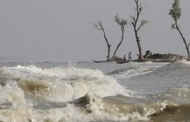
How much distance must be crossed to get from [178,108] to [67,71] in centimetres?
1331

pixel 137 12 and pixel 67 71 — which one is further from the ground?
pixel 137 12

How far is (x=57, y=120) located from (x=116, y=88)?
5.48 m

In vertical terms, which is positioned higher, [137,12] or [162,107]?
[137,12]

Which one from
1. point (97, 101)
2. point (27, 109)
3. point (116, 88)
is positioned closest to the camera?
point (27, 109)

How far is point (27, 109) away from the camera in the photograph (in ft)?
19.6

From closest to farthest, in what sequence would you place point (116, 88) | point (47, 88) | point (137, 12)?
point (47, 88), point (116, 88), point (137, 12)

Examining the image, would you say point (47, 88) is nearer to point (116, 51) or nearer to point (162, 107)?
point (162, 107)

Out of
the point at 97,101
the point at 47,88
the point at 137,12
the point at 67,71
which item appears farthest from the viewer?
the point at 137,12

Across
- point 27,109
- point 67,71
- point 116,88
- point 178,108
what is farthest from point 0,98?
point 67,71

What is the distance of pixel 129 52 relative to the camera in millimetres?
41188

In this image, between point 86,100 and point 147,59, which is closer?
point 86,100

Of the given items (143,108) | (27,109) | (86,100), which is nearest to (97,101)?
(86,100)

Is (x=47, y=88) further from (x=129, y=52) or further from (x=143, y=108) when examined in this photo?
(x=129, y=52)

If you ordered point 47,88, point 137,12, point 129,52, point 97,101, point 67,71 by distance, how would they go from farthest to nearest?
point 129,52 < point 137,12 < point 67,71 < point 47,88 < point 97,101
